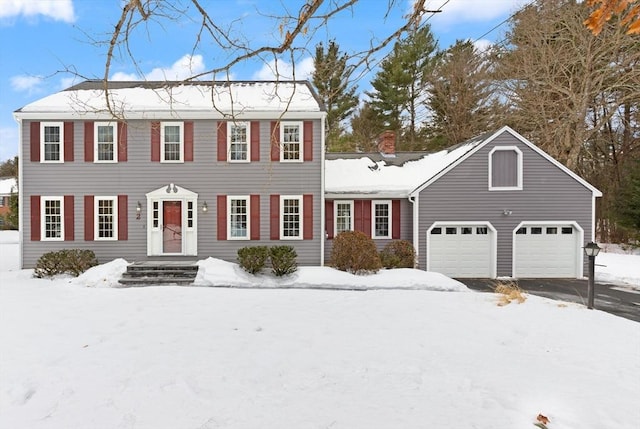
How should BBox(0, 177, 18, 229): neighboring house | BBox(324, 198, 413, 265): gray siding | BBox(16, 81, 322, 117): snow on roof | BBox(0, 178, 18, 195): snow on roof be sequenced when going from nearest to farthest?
BBox(16, 81, 322, 117): snow on roof < BBox(324, 198, 413, 265): gray siding < BBox(0, 177, 18, 229): neighboring house < BBox(0, 178, 18, 195): snow on roof

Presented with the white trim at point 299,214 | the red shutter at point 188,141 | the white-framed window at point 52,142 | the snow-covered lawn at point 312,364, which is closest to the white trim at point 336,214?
the white trim at point 299,214

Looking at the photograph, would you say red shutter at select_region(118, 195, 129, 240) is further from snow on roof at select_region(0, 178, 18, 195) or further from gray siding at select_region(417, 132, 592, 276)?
snow on roof at select_region(0, 178, 18, 195)

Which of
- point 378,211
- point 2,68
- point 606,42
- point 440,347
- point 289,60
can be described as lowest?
point 440,347

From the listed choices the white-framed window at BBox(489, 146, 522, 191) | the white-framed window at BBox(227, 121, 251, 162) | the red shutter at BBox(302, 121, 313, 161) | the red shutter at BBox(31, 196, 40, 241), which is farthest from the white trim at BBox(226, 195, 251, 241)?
the white-framed window at BBox(489, 146, 522, 191)

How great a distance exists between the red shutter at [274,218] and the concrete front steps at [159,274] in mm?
2784

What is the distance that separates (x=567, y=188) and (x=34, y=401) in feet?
48.9

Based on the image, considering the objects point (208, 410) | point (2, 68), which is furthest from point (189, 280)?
point (208, 410)

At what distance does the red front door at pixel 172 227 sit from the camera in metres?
12.2

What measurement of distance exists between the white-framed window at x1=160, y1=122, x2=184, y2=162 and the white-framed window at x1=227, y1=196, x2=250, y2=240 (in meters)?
2.35

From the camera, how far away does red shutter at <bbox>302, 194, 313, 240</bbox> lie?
488 inches

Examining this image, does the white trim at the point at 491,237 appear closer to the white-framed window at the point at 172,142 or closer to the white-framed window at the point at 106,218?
the white-framed window at the point at 172,142

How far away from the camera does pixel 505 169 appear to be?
A: 491 inches

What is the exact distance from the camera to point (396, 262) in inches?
460

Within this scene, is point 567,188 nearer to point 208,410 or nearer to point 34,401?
point 208,410
